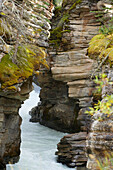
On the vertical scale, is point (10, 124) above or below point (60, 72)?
below

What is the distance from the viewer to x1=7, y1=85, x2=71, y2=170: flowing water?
451 inches

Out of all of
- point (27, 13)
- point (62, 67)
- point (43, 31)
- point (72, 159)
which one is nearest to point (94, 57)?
point (62, 67)

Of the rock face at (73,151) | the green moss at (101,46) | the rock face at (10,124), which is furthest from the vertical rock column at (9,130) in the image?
the green moss at (101,46)

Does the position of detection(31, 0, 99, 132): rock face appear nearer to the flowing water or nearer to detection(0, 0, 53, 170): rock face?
the flowing water

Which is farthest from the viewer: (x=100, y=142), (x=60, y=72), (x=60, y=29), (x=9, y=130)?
(x=60, y=29)

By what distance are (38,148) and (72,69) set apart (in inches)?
262

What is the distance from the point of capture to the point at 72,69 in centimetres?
1546

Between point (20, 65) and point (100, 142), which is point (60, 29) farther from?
point (100, 142)

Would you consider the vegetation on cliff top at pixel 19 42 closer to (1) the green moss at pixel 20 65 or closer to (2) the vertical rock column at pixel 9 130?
(1) the green moss at pixel 20 65

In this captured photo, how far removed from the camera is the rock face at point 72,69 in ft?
49.4

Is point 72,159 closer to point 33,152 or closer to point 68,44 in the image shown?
point 33,152

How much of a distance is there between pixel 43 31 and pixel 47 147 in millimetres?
8562

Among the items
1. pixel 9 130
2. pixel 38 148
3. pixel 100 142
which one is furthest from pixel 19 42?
pixel 38 148

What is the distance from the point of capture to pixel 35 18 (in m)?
12.1
